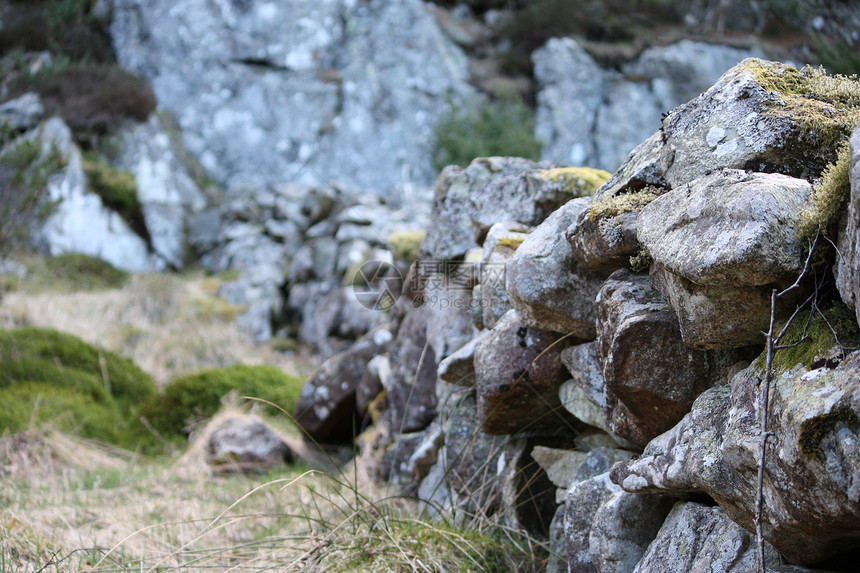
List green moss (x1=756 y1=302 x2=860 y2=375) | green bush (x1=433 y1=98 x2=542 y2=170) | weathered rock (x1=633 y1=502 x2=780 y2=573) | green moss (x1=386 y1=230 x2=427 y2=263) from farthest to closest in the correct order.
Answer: green bush (x1=433 y1=98 x2=542 y2=170)
green moss (x1=386 y1=230 x2=427 y2=263)
weathered rock (x1=633 y1=502 x2=780 y2=573)
green moss (x1=756 y1=302 x2=860 y2=375)

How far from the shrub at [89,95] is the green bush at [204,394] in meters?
8.63

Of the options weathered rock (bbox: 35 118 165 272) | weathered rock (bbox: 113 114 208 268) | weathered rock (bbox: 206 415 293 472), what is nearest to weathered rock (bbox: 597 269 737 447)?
weathered rock (bbox: 206 415 293 472)

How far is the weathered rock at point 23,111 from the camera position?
11320mm

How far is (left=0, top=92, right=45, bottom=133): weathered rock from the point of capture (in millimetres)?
11320

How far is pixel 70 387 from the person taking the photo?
557 cm

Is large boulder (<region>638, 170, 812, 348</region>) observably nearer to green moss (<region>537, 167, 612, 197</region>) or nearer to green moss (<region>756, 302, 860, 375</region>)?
green moss (<region>756, 302, 860, 375</region>)

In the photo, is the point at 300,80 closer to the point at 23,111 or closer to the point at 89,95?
the point at 89,95

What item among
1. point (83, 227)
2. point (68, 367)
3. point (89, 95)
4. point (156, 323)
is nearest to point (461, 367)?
point (68, 367)

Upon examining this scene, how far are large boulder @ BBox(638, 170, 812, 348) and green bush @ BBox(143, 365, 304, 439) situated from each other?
4.51m

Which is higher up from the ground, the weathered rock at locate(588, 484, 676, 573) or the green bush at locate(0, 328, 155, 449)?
the weathered rock at locate(588, 484, 676, 573)

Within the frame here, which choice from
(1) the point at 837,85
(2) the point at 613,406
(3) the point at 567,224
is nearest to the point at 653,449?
(2) the point at 613,406

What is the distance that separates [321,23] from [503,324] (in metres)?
13.9

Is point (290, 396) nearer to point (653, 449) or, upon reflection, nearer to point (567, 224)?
point (567, 224)

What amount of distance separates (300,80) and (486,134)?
197 inches
